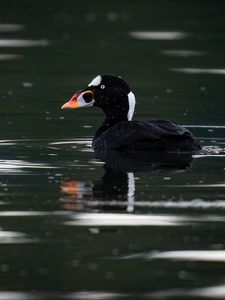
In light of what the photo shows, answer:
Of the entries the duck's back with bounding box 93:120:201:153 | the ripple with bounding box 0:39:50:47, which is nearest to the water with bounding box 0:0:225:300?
the duck's back with bounding box 93:120:201:153

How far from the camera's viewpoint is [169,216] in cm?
1019

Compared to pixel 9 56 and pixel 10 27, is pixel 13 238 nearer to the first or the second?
pixel 9 56

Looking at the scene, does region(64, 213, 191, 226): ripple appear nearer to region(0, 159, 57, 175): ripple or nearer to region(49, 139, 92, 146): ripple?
region(0, 159, 57, 175): ripple

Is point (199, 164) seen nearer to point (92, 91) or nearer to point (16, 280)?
point (92, 91)

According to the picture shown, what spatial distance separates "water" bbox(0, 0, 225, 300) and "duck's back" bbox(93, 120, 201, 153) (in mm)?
202

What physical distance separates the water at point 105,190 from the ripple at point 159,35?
300 centimetres

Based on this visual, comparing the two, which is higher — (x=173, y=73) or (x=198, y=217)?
(x=198, y=217)

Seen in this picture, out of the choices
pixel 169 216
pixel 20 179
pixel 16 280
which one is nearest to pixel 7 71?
pixel 20 179

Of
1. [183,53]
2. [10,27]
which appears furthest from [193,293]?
[10,27]

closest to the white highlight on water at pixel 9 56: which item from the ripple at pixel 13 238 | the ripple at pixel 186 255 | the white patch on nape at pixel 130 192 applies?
the white patch on nape at pixel 130 192

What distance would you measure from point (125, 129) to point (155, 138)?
0.60m

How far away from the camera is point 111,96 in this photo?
15.3 meters

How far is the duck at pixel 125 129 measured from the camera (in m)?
13.4

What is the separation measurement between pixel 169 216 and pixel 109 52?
15397 mm
